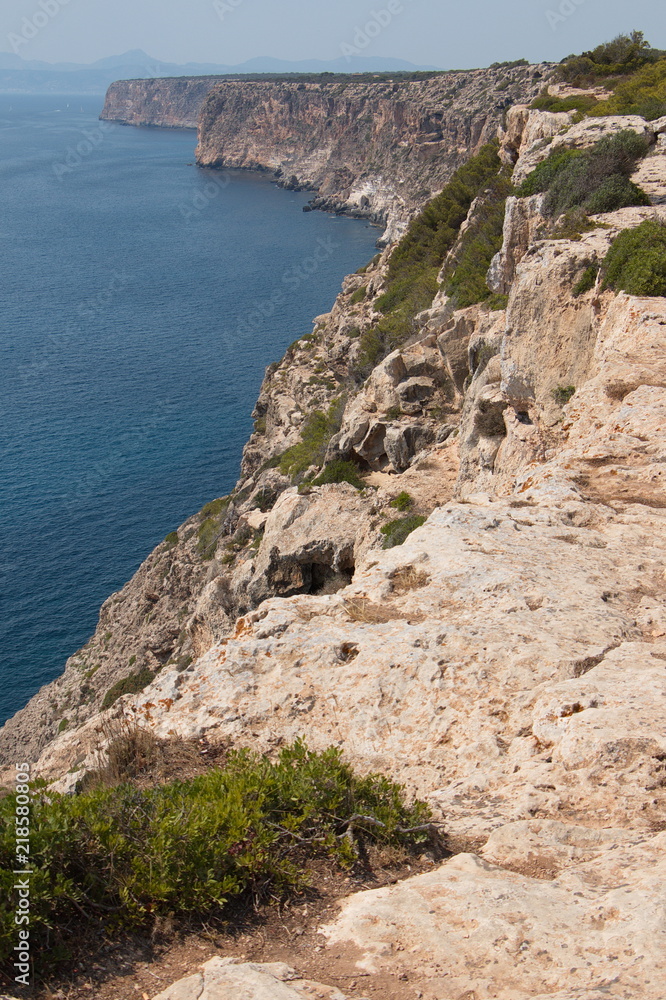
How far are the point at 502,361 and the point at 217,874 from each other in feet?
53.5

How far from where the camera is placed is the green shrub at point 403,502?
25.1 meters

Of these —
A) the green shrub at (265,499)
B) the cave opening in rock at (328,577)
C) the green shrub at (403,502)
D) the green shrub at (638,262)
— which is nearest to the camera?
the green shrub at (638,262)

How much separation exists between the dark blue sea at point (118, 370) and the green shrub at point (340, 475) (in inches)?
965

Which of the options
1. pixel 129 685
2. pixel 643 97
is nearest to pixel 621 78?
pixel 643 97

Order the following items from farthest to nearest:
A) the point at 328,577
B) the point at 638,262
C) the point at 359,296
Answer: the point at 359,296, the point at 328,577, the point at 638,262

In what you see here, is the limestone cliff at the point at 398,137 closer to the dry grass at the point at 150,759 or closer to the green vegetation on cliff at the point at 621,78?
the green vegetation on cliff at the point at 621,78

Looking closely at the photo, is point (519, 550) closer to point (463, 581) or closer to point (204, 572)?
point (463, 581)

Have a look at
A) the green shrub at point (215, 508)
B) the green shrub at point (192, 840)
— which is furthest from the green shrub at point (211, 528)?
the green shrub at point (192, 840)

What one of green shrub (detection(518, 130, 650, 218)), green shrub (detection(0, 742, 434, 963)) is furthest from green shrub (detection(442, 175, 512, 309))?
green shrub (detection(0, 742, 434, 963))

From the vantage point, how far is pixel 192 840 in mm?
6566

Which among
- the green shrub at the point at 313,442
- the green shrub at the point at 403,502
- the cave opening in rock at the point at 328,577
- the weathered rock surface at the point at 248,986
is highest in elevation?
the weathered rock surface at the point at 248,986

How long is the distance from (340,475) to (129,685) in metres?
15.0

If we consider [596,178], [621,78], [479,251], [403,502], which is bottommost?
[403,502]

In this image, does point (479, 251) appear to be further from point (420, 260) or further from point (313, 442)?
point (420, 260)
